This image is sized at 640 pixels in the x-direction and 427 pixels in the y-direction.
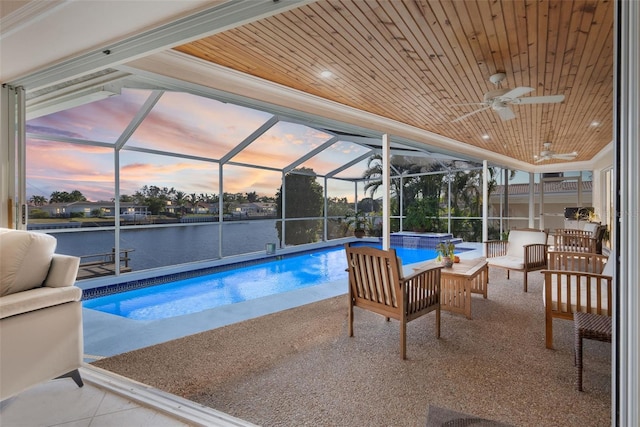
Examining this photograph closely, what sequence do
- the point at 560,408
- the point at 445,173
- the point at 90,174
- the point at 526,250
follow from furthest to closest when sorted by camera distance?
1. the point at 445,173
2. the point at 90,174
3. the point at 526,250
4. the point at 560,408

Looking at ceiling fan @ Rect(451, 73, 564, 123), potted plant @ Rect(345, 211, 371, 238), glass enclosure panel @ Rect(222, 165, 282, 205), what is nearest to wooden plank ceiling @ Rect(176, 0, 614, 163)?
ceiling fan @ Rect(451, 73, 564, 123)

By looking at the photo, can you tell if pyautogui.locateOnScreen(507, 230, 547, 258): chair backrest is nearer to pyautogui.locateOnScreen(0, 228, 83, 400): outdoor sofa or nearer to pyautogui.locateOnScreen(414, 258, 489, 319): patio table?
pyautogui.locateOnScreen(414, 258, 489, 319): patio table

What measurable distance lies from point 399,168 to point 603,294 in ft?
30.2

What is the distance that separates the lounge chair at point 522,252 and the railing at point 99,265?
20.3 ft

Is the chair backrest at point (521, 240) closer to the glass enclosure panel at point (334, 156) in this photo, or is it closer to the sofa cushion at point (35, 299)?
the glass enclosure panel at point (334, 156)

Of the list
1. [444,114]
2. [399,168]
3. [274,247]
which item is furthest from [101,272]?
[399,168]

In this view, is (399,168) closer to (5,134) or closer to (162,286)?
(162,286)

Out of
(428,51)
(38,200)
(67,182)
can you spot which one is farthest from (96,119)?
(428,51)

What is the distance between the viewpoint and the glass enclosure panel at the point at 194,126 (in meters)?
5.51

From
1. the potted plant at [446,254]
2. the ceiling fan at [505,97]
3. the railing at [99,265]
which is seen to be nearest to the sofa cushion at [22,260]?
the railing at [99,265]

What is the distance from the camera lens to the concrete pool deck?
9.76ft

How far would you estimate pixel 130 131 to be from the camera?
533 cm

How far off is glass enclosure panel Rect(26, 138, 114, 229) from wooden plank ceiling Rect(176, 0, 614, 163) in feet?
12.8

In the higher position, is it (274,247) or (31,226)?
(31,226)
